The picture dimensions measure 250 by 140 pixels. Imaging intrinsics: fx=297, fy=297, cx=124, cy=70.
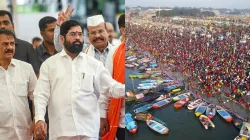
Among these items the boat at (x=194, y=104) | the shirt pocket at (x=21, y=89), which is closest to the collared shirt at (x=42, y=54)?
the shirt pocket at (x=21, y=89)

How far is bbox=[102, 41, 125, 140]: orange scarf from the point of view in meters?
1.91

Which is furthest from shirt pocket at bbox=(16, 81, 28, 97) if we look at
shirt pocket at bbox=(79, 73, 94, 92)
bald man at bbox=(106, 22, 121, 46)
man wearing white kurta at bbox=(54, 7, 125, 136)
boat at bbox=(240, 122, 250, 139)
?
boat at bbox=(240, 122, 250, 139)

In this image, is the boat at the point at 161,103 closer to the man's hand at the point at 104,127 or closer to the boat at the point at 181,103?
the boat at the point at 181,103

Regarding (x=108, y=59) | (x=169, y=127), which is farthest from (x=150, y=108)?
(x=108, y=59)

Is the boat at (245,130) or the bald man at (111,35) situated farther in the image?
the bald man at (111,35)

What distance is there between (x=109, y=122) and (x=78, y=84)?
0.38m

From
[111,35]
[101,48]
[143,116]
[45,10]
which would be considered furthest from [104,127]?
[45,10]

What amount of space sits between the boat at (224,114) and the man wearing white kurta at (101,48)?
23.9 inches

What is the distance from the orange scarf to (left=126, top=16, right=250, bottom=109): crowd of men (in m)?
0.09

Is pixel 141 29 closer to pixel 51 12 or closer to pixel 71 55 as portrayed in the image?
pixel 71 55

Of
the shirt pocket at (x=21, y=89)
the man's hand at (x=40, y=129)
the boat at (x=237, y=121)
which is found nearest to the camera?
the man's hand at (x=40, y=129)

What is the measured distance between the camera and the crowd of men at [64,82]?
1750 mm

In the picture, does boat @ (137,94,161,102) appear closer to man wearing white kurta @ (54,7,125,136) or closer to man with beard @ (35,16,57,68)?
man wearing white kurta @ (54,7,125,136)

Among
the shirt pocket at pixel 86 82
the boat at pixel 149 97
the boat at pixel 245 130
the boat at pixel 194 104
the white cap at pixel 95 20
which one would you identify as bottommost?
the boat at pixel 245 130
